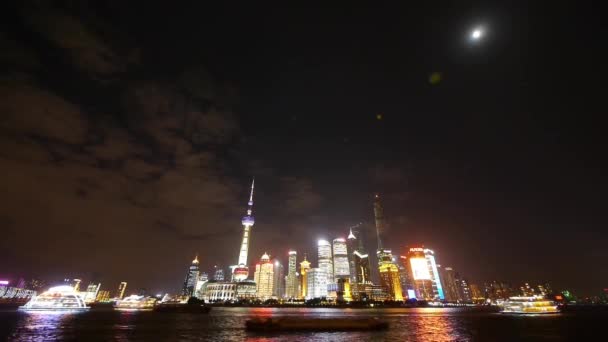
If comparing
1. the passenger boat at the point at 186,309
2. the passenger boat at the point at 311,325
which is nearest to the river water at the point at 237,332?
the passenger boat at the point at 311,325

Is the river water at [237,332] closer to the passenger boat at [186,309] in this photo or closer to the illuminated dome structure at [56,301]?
the illuminated dome structure at [56,301]

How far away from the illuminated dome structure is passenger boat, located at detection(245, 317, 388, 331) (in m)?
97.6

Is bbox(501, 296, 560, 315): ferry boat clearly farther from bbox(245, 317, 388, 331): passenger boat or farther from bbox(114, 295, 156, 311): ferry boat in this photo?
bbox(114, 295, 156, 311): ferry boat

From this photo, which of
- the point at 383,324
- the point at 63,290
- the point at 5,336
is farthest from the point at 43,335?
the point at 63,290

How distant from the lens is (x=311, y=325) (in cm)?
4712

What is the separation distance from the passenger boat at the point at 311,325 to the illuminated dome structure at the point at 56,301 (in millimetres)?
97631

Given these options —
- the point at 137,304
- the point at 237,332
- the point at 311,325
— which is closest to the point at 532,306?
the point at 311,325

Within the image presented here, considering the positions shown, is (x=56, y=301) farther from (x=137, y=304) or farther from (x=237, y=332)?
(x=237, y=332)

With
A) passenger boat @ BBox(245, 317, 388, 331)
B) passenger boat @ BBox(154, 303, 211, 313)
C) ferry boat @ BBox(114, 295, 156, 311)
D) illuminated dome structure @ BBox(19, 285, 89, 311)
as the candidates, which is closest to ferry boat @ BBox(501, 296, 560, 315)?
passenger boat @ BBox(245, 317, 388, 331)

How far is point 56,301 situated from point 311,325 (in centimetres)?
10689

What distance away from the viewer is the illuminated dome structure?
98250mm

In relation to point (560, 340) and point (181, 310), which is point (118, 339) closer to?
point (560, 340)

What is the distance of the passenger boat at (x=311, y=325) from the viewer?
44.2 meters

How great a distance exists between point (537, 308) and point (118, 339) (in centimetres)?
13110
